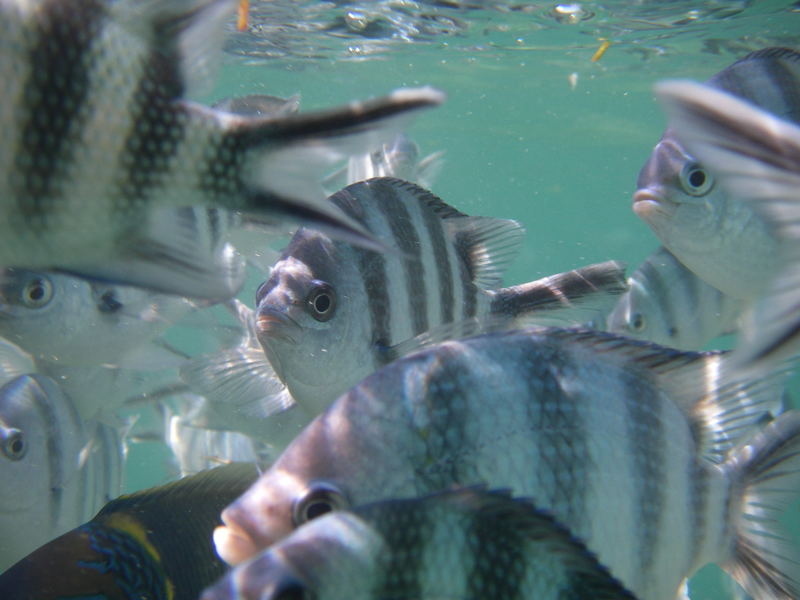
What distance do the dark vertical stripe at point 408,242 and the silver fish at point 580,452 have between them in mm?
795

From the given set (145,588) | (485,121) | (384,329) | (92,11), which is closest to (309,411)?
(384,329)

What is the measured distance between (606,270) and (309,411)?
4.47ft

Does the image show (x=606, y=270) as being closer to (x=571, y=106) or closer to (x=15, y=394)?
(x=15, y=394)

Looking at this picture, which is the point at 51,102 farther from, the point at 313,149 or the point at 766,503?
the point at 766,503

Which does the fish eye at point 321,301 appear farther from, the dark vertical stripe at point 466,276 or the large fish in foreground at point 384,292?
the dark vertical stripe at point 466,276

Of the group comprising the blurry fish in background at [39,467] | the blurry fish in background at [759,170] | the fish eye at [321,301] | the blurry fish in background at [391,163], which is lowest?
the blurry fish in background at [39,467]

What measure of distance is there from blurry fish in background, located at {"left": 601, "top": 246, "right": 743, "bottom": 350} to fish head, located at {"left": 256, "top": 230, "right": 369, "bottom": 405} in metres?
2.33

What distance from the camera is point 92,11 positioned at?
3.80ft

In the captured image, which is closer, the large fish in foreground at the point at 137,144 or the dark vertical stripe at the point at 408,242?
the large fish in foreground at the point at 137,144

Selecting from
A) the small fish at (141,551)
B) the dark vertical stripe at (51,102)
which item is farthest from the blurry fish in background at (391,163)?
the dark vertical stripe at (51,102)

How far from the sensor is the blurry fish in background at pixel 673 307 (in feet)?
13.2

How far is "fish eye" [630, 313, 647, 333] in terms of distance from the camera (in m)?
4.16

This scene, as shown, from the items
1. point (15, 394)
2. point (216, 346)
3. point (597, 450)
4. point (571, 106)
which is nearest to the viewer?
point (597, 450)

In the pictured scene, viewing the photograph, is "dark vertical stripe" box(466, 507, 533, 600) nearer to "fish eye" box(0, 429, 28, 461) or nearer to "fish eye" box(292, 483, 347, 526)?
"fish eye" box(292, 483, 347, 526)
